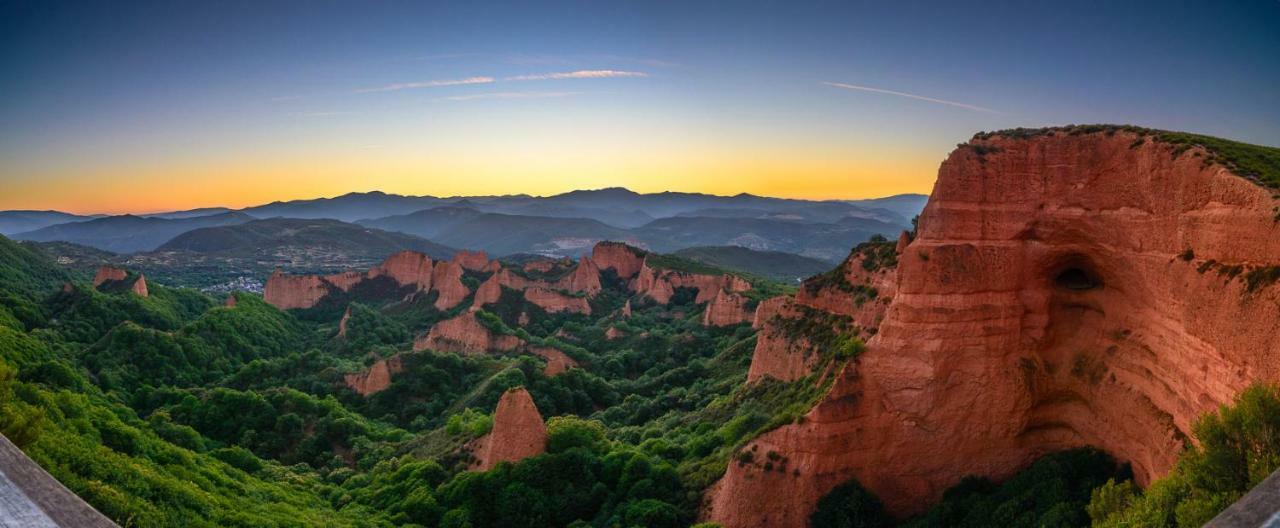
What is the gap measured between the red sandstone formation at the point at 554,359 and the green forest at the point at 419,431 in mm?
1114

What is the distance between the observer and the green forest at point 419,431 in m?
17.2

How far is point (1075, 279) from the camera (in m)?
21.6

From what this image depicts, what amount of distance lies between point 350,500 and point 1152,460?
1208 inches

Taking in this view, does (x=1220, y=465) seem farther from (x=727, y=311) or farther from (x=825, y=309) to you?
(x=727, y=311)

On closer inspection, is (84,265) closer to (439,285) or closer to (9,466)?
(439,285)

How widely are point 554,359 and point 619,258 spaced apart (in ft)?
171

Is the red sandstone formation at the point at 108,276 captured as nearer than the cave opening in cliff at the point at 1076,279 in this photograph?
No

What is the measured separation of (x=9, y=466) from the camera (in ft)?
35.9

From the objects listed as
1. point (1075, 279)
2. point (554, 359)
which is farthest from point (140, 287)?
point (1075, 279)

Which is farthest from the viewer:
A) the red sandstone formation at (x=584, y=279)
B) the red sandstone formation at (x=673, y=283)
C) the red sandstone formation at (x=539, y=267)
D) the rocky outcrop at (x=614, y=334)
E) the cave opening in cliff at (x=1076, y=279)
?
the red sandstone formation at (x=539, y=267)

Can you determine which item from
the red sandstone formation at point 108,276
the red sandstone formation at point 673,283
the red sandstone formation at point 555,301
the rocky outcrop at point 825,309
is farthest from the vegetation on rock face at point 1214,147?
the red sandstone formation at point 108,276

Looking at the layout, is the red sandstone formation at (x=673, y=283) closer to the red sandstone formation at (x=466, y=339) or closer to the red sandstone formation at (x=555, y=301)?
the red sandstone formation at (x=555, y=301)

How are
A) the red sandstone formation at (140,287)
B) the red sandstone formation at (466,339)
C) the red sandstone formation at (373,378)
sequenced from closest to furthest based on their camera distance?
the red sandstone formation at (373,378) → the red sandstone formation at (466,339) → the red sandstone formation at (140,287)

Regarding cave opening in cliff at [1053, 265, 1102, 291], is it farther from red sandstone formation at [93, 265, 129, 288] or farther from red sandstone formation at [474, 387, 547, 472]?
red sandstone formation at [93, 265, 129, 288]
